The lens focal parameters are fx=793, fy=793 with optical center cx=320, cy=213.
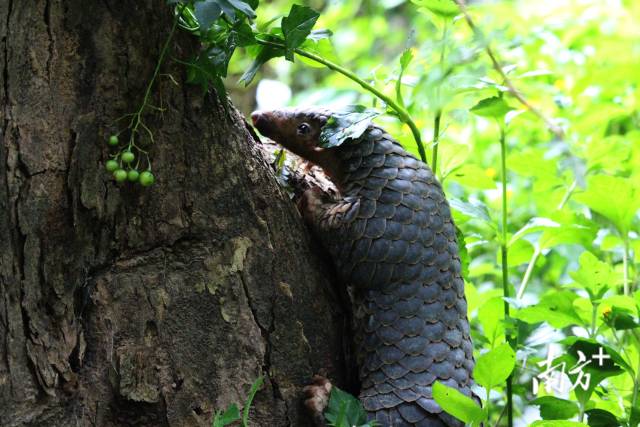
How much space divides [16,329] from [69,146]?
0.24 metres

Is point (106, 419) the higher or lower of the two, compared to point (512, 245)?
lower

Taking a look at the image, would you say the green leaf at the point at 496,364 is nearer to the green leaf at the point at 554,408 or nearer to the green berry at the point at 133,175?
the green leaf at the point at 554,408

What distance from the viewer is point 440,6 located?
125cm

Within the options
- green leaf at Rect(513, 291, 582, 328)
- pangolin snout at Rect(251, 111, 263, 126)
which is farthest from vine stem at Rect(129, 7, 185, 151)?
green leaf at Rect(513, 291, 582, 328)

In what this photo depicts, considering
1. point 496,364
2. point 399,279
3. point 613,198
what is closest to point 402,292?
point 399,279

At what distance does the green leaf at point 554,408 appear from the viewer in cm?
123

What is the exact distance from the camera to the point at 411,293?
3.82 ft

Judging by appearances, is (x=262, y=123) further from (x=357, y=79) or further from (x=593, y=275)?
(x=593, y=275)

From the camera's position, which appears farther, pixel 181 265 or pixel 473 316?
pixel 473 316

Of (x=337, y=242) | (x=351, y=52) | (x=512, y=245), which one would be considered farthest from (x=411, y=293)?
(x=351, y=52)

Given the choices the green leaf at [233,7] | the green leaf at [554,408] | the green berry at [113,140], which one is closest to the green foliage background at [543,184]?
the green leaf at [554,408]

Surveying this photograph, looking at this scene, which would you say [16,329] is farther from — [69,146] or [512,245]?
[512,245]

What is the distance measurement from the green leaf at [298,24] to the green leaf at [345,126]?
0.46 feet

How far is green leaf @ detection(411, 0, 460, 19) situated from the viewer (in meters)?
1.24
